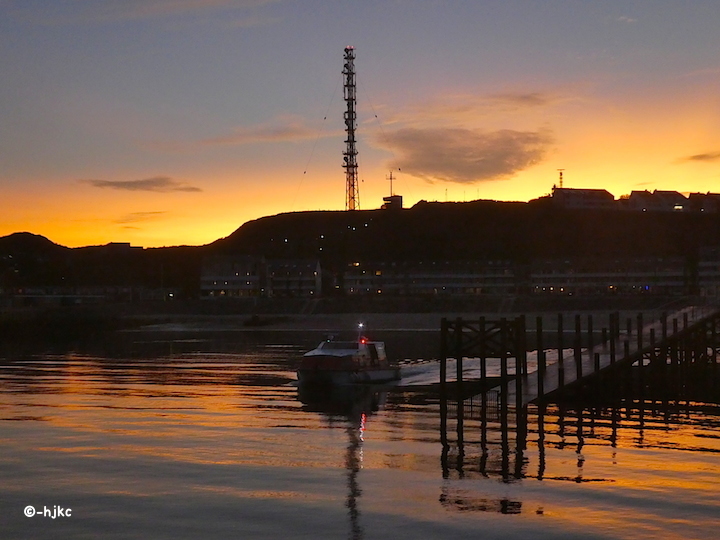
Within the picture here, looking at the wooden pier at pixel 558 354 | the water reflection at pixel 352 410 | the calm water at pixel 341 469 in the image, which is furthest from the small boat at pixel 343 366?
the wooden pier at pixel 558 354

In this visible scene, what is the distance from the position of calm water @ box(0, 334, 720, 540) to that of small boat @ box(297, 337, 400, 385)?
155 inches

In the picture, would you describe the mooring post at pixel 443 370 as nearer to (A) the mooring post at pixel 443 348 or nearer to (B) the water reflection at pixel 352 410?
(A) the mooring post at pixel 443 348

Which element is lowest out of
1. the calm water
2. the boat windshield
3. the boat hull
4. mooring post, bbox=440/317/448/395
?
the calm water

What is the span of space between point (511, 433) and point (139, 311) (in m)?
131

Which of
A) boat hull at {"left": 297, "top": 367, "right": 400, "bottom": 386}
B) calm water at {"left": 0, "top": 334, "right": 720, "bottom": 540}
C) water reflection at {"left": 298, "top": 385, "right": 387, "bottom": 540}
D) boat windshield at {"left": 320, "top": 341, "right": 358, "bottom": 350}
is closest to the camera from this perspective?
calm water at {"left": 0, "top": 334, "right": 720, "bottom": 540}

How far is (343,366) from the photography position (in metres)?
48.8

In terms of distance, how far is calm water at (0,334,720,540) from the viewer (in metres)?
20.2

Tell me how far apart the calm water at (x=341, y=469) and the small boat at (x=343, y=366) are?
13.0 feet

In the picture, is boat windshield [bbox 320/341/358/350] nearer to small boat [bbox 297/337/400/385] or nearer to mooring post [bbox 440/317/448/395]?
small boat [bbox 297/337/400/385]

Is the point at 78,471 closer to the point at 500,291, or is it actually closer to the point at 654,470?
the point at 654,470

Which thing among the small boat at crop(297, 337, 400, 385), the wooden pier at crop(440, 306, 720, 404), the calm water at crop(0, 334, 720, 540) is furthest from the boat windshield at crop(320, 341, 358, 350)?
the calm water at crop(0, 334, 720, 540)

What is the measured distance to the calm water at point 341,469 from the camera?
20188 millimetres

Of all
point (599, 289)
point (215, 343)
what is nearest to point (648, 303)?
point (599, 289)

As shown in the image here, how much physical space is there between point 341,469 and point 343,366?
74.6 feet
